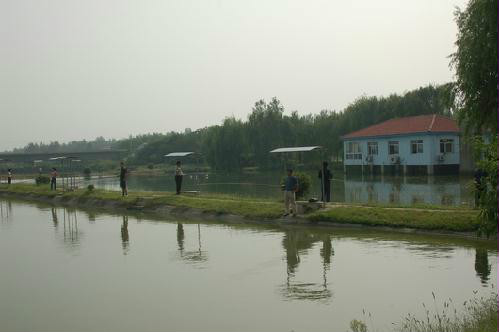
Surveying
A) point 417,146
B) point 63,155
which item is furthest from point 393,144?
point 63,155

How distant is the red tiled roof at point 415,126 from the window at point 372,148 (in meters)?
1.07

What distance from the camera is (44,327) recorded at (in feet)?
28.8

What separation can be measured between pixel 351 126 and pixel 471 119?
50743mm

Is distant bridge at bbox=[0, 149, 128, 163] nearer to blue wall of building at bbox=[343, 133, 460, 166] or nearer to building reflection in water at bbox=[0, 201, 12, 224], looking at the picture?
blue wall of building at bbox=[343, 133, 460, 166]

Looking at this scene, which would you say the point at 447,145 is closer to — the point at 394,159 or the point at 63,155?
the point at 394,159

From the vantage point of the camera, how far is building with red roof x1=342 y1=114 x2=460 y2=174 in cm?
4638

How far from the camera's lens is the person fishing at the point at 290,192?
62.8 feet

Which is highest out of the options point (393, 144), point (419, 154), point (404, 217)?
point (393, 144)

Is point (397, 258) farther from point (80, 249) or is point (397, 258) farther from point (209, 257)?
point (80, 249)

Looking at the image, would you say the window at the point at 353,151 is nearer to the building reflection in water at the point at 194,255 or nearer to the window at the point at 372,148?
the window at the point at 372,148

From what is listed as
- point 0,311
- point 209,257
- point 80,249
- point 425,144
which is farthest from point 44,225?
point 425,144

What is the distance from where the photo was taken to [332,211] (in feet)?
62.3

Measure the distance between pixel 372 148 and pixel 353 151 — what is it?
3472mm

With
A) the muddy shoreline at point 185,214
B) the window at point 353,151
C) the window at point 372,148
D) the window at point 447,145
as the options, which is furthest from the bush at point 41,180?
the window at point 447,145
